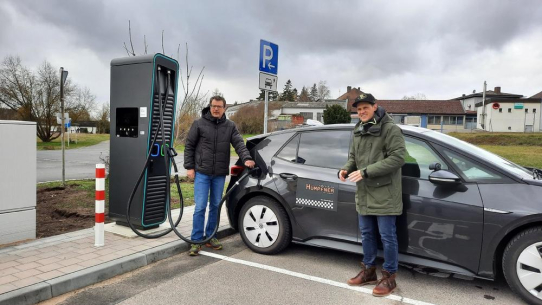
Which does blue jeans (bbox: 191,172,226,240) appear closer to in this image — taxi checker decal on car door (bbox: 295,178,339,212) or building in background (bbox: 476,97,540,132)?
taxi checker decal on car door (bbox: 295,178,339,212)

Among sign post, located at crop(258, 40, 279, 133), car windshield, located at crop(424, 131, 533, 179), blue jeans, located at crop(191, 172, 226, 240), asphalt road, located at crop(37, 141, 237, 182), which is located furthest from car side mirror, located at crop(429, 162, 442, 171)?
asphalt road, located at crop(37, 141, 237, 182)

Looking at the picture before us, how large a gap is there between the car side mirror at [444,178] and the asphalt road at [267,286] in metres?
1.05

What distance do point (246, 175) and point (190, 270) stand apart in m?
1.31

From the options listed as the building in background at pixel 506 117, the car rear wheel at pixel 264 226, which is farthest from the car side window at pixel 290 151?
the building in background at pixel 506 117

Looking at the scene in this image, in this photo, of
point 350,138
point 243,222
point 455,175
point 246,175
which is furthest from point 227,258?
point 455,175

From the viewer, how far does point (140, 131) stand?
15.9 feet

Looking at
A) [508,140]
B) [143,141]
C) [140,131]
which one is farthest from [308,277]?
[508,140]

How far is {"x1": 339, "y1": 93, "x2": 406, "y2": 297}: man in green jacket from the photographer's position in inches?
134

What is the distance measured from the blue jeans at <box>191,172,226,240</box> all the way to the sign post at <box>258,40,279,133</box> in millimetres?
2170

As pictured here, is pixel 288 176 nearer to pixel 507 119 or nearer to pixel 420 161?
pixel 420 161

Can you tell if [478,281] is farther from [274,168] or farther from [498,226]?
[274,168]

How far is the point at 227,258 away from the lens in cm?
450

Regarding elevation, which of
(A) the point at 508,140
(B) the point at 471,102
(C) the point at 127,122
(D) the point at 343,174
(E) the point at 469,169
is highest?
(B) the point at 471,102

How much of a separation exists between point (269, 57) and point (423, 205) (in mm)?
4340
